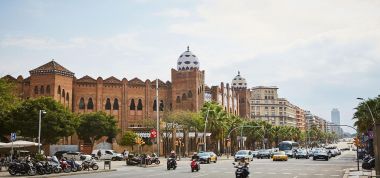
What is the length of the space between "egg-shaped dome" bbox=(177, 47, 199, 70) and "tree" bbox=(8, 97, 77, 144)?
4167 centimetres

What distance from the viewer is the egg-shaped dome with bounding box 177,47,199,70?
333ft

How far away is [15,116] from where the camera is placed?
61.5m

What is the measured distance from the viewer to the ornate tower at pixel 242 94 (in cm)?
13012

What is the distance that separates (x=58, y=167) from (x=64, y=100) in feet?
174

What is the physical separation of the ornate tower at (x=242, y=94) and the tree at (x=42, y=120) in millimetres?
70946

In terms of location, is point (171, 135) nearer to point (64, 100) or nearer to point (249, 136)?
point (64, 100)

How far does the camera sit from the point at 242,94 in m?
132

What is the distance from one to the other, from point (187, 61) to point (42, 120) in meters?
46.1

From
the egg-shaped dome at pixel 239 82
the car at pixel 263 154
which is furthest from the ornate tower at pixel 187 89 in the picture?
the egg-shaped dome at pixel 239 82

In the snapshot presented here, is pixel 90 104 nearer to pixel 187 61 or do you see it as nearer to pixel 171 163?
pixel 187 61

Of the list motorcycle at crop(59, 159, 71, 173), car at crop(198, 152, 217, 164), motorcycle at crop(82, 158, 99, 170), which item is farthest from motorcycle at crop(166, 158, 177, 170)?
car at crop(198, 152, 217, 164)

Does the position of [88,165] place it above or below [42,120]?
below

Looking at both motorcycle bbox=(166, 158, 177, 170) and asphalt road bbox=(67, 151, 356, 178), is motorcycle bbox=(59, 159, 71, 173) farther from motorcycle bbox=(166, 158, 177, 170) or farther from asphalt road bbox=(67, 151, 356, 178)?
motorcycle bbox=(166, 158, 177, 170)

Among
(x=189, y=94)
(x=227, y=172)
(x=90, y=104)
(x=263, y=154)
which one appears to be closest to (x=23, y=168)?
(x=227, y=172)
